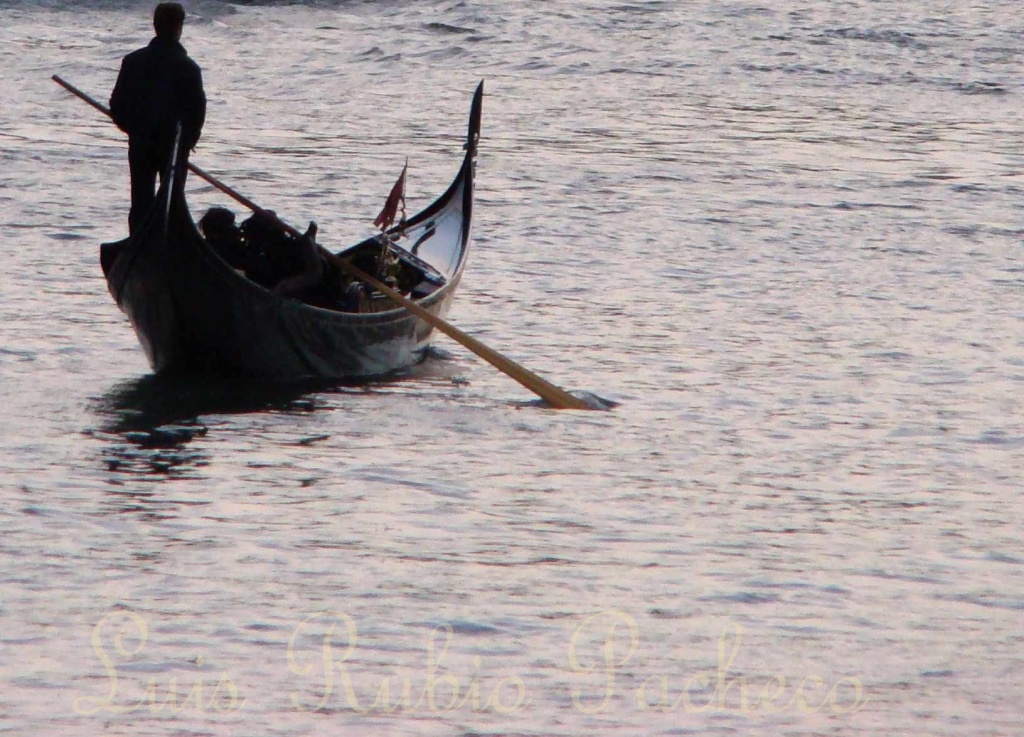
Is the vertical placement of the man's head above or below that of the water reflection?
above

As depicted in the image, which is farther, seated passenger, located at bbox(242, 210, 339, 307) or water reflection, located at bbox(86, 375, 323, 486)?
seated passenger, located at bbox(242, 210, 339, 307)

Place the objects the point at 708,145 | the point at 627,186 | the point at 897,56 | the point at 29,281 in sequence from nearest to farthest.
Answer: the point at 29,281 < the point at 627,186 < the point at 708,145 < the point at 897,56

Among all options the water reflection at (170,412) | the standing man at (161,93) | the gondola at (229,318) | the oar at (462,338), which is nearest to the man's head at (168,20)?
the standing man at (161,93)

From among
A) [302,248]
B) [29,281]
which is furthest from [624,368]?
[29,281]

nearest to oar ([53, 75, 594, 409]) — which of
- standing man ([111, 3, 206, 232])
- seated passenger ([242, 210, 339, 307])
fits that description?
seated passenger ([242, 210, 339, 307])

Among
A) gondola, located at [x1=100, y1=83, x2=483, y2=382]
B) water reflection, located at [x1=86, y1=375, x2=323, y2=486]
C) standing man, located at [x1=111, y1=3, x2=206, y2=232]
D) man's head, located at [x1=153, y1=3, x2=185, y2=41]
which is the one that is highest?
man's head, located at [x1=153, y1=3, x2=185, y2=41]

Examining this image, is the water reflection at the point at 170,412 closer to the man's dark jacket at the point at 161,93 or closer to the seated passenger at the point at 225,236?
the seated passenger at the point at 225,236

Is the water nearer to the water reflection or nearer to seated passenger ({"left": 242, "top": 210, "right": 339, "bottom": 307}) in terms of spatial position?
the water reflection

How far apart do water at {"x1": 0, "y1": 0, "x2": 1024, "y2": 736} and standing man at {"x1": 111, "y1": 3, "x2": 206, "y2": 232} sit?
1214mm

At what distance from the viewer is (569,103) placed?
1975 cm

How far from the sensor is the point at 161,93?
25.8 feet

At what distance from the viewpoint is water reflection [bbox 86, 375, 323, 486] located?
751cm

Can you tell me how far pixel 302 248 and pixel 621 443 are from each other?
1.64 metres

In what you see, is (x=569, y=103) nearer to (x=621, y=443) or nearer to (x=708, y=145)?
(x=708, y=145)
